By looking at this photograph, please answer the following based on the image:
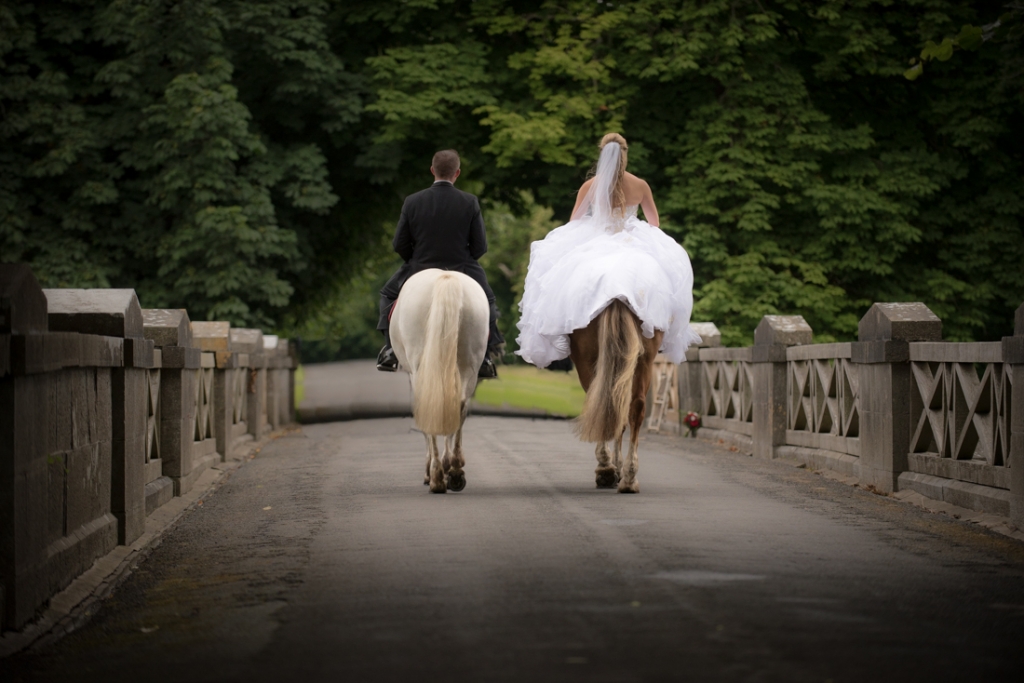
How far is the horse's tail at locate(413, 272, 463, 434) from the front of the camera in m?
10.4

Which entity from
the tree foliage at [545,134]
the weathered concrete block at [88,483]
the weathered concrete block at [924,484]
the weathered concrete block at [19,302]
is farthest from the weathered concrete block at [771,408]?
the tree foliage at [545,134]

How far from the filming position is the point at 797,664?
495 cm

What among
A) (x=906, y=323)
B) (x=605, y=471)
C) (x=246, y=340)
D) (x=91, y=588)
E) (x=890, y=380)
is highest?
(x=246, y=340)

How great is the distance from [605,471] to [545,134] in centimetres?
1487

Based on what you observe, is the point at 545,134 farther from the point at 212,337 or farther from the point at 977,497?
the point at 977,497

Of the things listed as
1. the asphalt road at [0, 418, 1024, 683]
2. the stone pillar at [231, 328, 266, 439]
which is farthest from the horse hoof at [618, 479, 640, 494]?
the stone pillar at [231, 328, 266, 439]

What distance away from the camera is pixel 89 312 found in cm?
866

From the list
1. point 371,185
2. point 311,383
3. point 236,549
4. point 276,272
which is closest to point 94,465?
point 236,549

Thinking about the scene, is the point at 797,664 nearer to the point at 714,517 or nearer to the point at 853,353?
the point at 714,517

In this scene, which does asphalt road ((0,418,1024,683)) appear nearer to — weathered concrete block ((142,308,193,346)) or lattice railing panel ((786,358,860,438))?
weathered concrete block ((142,308,193,346))

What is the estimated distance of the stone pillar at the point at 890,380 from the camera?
11.2m

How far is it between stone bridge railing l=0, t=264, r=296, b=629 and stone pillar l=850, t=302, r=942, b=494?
5.85m

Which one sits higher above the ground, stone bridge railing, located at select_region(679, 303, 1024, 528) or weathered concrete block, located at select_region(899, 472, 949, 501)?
stone bridge railing, located at select_region(679, 303, 1024, 528)

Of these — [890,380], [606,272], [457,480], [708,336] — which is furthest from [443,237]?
[708,336]
